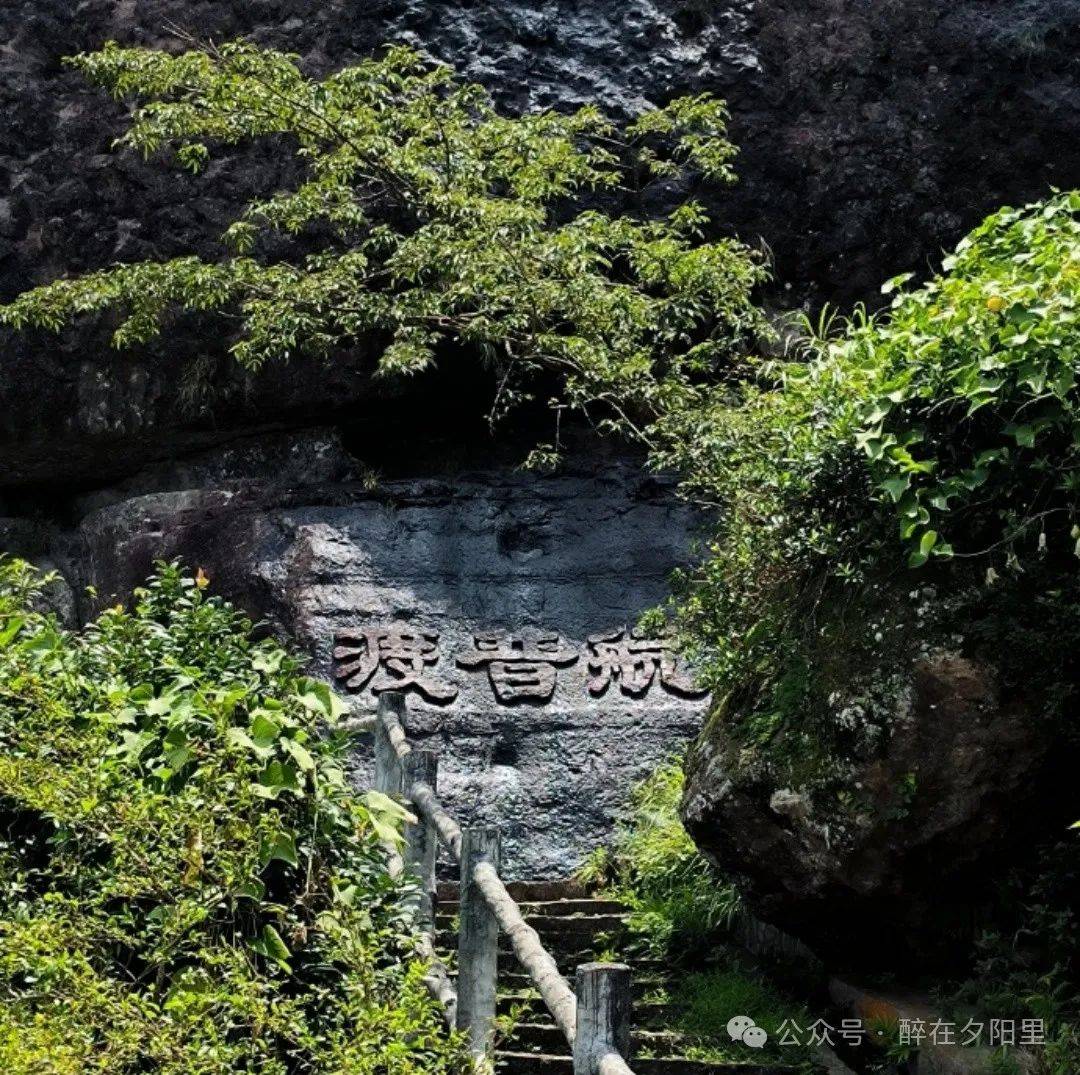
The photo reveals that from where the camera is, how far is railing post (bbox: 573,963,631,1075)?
9.98ft

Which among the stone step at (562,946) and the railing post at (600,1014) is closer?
the railing post at (600,1014)

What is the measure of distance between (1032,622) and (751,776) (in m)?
1.14

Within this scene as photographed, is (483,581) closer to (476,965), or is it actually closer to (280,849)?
(476,965)

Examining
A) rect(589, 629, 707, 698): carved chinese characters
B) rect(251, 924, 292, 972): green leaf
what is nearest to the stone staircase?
rect(251, 924, 292, 972): green leaf

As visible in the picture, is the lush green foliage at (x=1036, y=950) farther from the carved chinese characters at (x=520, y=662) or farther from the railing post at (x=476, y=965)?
the carved chinese characters at (x=520, y=662)

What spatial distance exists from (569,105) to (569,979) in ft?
18.8

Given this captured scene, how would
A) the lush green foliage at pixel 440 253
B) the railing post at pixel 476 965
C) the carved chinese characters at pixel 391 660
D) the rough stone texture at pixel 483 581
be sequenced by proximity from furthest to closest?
the carved chinese characters at pixel 391 660 → the rough stone texture at pixel 483 581 → the lush green foliage at pixel 440 253 → the railing post at pixel 476 965

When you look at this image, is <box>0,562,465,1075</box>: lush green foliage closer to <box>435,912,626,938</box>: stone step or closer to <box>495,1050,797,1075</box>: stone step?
<box>495,1050,797,1075</box>: stone step

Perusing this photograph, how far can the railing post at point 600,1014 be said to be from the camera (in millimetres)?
3043

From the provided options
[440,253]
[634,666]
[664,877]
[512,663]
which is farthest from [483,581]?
[664,877]

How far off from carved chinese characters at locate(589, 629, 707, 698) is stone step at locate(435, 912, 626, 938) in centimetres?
177

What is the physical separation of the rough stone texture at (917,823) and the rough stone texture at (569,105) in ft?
16.7

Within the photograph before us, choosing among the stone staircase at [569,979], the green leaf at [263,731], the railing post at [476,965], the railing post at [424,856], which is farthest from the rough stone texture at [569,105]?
the railing post at [476,965]

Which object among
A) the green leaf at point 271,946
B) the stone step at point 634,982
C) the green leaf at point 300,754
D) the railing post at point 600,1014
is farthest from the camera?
the stone step at point 634,982
